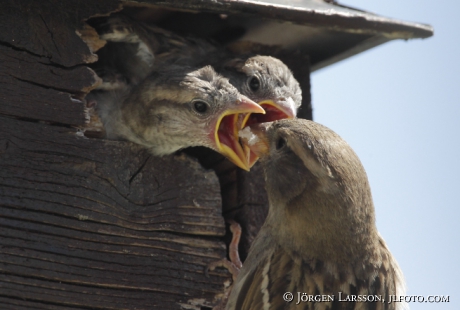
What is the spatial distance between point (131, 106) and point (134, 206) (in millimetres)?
539

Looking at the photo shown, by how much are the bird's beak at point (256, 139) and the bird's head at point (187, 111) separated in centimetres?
7

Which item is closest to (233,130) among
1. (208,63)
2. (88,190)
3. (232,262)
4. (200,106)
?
(200,106)

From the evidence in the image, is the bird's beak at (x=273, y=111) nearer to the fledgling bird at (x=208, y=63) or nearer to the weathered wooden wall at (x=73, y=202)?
the fledgling bird at (x=208, y=63)

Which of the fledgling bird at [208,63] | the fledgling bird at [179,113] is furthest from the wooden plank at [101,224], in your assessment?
the fledgling bird at [208,63]

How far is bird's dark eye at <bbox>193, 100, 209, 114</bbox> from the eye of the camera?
10.4 feet

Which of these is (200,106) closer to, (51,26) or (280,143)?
(280,143)

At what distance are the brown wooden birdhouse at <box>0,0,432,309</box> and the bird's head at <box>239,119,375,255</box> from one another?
352mm

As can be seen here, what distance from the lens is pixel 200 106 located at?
316 centimetres

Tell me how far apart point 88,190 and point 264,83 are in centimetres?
101

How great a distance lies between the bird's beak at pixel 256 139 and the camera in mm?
2998

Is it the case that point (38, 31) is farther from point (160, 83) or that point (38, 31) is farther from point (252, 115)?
point (252, 115)

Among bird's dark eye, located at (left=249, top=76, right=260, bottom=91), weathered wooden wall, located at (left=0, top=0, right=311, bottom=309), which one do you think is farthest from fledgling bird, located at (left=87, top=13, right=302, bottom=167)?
weathered wooden wall, located at (left=0, top=0, right=311, bottom=309)

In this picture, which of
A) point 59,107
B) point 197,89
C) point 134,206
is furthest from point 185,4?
point 134,206

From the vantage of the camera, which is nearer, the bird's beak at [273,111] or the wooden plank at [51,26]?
the wooden plank at [51,26]
